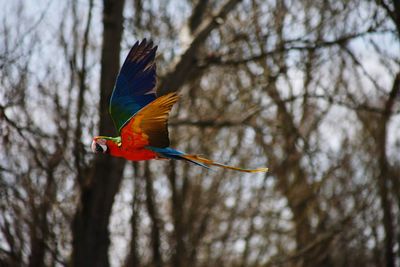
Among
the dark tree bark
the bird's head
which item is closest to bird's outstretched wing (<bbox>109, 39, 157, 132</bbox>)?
the bird's head

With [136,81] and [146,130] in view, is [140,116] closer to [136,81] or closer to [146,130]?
[146,130]

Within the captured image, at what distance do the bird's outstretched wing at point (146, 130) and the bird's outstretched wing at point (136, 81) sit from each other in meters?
0.23

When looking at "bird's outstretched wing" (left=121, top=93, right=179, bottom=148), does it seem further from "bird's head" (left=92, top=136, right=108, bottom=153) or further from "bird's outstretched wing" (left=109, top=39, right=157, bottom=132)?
"bird's outstretched wing" (left=109, top=39, right=157, bottom=132)

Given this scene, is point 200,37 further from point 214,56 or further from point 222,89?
point 222,89

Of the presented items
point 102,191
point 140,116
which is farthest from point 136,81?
point 102,191

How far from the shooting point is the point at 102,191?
863cm

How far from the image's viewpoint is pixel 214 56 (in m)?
9.59

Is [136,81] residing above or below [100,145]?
above

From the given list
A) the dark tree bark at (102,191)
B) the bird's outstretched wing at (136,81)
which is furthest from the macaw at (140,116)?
the dark tree bark at (102,191)

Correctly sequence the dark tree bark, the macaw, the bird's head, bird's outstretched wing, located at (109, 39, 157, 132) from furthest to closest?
the dark tree bark
bird's outstretched wing, located at (109, 39, 157, 132)
the bird's head
the macaw

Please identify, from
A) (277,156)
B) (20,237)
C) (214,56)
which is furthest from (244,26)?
(20,237)

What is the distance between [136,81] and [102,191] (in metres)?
4.27

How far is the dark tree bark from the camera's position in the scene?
855 cm

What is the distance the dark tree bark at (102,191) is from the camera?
8555 mm
